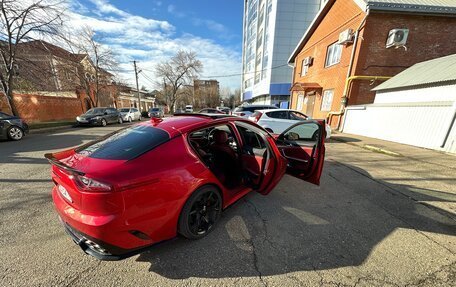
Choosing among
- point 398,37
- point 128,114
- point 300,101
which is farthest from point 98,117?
point 398,37

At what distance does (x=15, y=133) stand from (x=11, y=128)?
29 cm

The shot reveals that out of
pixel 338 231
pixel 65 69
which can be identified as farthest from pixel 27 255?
pixel 65 69

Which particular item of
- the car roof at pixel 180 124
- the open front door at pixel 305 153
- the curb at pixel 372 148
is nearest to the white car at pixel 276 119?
the curb at pixel 372 148

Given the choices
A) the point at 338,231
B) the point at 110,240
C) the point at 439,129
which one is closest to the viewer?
the point at 110,240

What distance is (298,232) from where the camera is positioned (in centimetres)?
254

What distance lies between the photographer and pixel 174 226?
82.7 inches

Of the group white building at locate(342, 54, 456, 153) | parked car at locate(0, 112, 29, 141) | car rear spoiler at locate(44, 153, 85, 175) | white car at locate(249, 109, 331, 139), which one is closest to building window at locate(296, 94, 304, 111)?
white building at locate(342, 54, 456, 153)

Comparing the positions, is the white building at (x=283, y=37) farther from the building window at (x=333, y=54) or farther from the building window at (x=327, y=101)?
the building window at (x=327, y=101)

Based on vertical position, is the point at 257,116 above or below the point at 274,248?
above

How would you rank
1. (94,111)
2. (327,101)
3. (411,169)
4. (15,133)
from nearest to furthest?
(411,169), (15,133), (327,101), (94,111)

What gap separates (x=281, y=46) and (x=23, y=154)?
34741 millimetres

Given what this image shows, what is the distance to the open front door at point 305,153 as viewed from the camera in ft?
10.9

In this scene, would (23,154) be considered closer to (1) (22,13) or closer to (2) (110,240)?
(2) (110,240)

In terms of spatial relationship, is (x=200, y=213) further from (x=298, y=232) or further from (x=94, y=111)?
(x=94, y=111)
